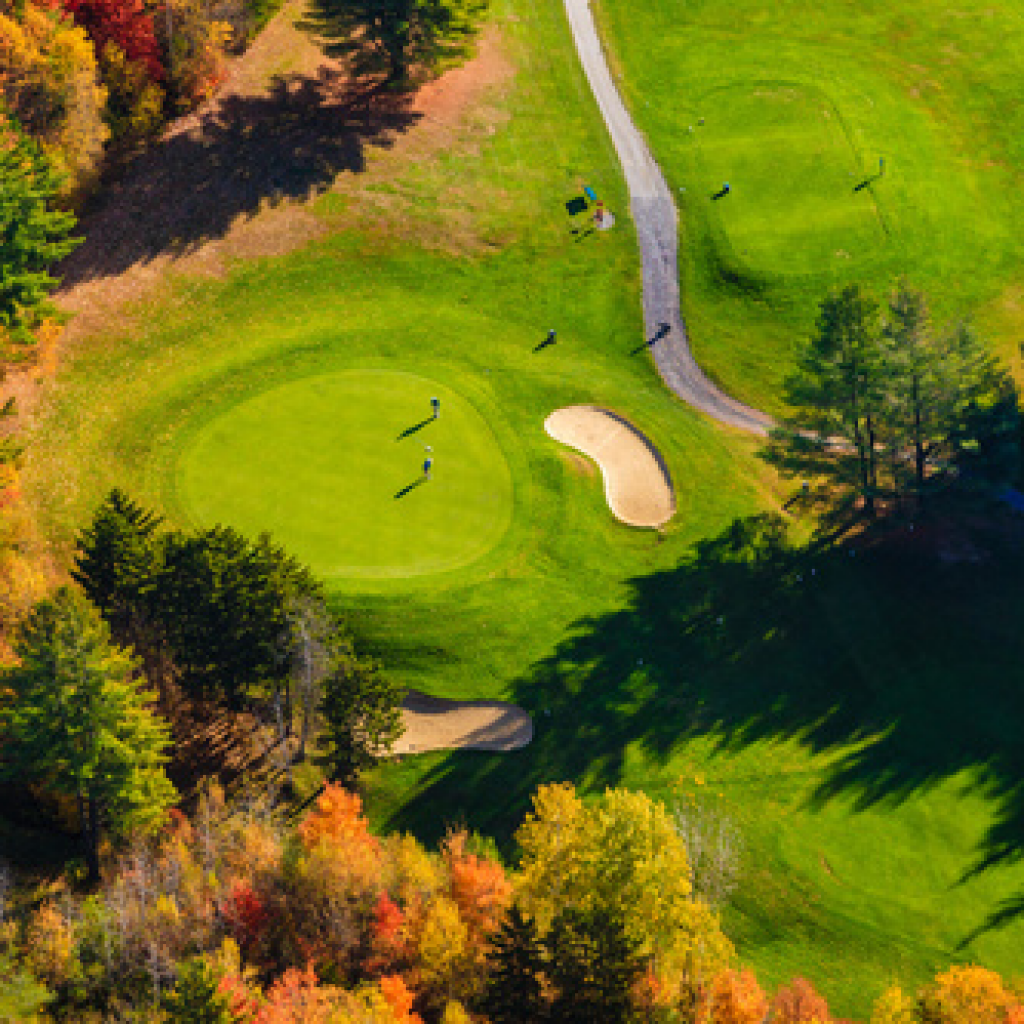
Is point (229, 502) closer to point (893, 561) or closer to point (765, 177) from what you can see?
point (893, 561)

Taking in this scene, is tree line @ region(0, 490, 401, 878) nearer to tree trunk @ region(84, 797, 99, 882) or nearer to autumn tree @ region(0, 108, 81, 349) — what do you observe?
tree trunk @ region(84, 797, 99, 882)

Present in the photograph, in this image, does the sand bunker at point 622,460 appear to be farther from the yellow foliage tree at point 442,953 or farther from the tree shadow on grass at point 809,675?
the yellow foliage tree at point 442,953

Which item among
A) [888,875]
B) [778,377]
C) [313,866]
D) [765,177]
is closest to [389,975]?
[313,866]

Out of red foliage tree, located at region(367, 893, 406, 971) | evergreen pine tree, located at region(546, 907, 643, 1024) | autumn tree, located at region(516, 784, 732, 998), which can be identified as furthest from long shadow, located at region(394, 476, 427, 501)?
evergreen pine tree, located at region(546, 907, 643, 1024)

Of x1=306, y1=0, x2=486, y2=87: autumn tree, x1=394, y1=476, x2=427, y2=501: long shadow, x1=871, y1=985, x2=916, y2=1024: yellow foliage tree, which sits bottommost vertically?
x1=871, y1=985, x2=916, y2=1024: yellow foliage tree

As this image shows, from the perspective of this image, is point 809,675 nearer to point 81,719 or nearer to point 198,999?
point 198,999

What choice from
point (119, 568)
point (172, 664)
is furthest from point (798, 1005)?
point (119, 568)
